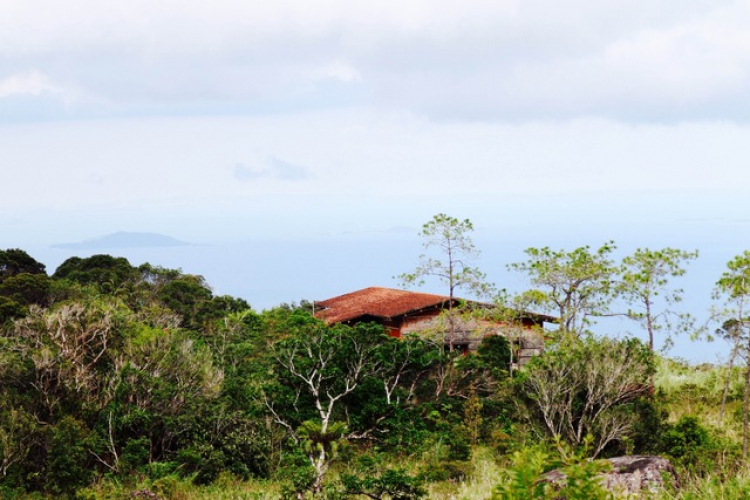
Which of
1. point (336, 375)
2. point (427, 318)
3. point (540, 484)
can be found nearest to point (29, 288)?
point (427, 318)

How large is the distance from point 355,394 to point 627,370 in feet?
20.2

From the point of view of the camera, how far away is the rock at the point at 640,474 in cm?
1148

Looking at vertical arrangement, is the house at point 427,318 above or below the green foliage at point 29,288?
below

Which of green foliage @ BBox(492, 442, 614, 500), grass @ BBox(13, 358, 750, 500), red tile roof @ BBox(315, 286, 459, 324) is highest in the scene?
green foliage @ BBox(492, 442, 614, 500)

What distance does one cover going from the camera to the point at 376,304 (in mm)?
39219

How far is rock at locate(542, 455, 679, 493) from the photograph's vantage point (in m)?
11.5

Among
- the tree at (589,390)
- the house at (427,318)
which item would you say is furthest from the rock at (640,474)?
the house at (427,318)

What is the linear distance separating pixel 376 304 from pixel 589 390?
22.0 metres

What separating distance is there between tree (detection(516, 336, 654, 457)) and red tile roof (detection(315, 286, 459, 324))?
1506cm

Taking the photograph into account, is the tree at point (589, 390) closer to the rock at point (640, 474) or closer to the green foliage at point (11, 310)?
the rock at point (640, 474)

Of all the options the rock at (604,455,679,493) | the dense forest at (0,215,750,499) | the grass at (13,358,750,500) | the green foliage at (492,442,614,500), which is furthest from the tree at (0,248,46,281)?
the green foliage at (492,442,614,500)

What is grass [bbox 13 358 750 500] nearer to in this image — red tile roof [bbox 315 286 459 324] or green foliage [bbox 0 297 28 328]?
red tile roof [bbox 315 286 459 324]

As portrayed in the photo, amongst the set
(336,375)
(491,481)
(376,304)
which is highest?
(336,375)

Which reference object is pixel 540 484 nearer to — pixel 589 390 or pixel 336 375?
pixel 589 390
